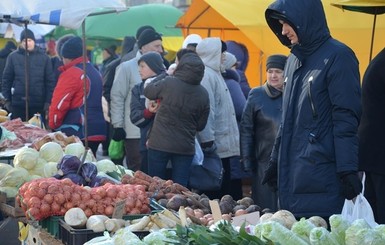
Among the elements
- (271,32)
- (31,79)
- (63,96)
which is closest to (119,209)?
(271,32)

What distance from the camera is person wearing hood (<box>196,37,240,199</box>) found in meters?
10.0

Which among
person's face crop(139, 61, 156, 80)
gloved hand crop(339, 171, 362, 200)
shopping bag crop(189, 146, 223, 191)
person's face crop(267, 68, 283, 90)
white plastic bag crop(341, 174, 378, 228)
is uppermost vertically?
person's face crop(267, 68, 283, 90)

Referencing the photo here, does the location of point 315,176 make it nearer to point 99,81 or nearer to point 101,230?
point 101,230

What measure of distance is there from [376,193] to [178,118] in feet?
9.56

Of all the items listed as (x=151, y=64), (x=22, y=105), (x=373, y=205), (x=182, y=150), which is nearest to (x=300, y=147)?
(x=373, y=205)

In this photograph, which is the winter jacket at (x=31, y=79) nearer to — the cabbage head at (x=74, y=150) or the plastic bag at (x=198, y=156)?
the plastic bag at (x=198, y=156)

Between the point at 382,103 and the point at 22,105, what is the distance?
8.67m

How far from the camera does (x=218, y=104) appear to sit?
10.1 metres

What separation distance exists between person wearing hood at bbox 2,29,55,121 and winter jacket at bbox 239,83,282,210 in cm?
602

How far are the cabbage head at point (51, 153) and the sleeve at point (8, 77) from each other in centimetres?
623

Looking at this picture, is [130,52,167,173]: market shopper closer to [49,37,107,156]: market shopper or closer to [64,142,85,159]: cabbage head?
[64,142,85,159]: cabbage head

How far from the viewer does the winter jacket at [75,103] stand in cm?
1162

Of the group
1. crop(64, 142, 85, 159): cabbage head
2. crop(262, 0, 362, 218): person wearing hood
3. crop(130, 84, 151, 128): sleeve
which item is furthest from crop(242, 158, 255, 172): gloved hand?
crop(262, 0, 362, 218): person wearing hood

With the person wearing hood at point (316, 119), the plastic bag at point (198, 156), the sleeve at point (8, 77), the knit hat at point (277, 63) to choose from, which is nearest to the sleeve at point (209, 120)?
the plastic bag at point (198, 156)
